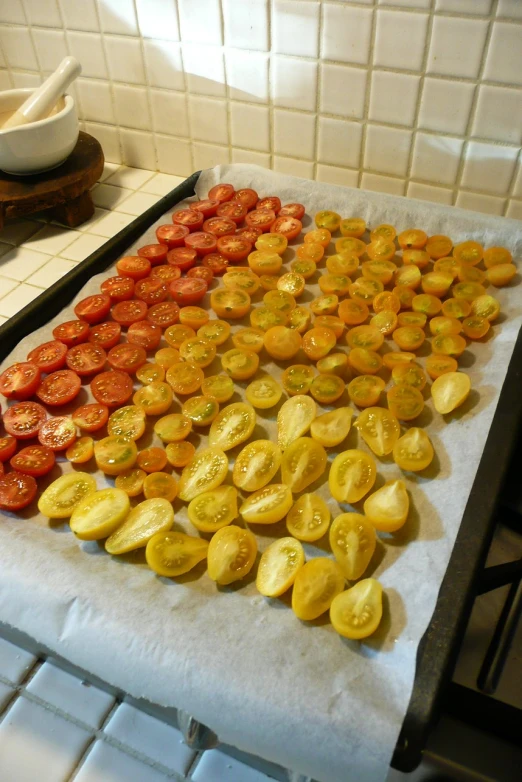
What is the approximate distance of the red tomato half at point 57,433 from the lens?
75cm

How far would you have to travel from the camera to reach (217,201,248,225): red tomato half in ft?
3.52

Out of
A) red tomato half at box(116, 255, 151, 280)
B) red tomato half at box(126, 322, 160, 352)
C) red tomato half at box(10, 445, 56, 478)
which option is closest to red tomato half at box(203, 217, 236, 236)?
red tomato half at box(116, 255, 151, 280)

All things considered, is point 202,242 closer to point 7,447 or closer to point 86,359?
point 86,359

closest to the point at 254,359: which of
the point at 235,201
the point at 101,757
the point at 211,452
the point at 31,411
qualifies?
the point at 211,452

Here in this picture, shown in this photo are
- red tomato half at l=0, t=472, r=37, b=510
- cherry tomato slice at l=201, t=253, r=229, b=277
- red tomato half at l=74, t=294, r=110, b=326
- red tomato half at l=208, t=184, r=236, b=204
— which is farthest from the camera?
red tomato half at l=208, t=184, r=236, b=204

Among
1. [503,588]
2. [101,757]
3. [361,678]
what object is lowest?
[101,757]

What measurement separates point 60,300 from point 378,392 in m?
0.48

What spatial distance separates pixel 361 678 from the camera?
1.78 feet

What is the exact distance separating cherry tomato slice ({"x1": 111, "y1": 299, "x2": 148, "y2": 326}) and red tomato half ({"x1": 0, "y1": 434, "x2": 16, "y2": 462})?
24 centimetres

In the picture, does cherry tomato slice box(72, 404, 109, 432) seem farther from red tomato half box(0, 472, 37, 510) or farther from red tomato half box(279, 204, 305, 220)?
red tomato half box(279, 204, 305, 220)

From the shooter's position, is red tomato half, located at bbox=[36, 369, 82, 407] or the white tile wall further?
the white tile wall

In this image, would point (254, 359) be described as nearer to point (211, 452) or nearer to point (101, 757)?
point (211, 452)

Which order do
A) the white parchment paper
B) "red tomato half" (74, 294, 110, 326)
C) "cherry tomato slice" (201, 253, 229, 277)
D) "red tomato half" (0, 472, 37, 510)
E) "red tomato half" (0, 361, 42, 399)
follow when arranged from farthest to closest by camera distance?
"cherry tomato slice" (201, 253, 229, 277) < "red tomato half" (74, 294, 110, 326) < "red tomato half" (0, 361, 42, 399) < "red tomato half" (0, 472, 37, 510) < the white parchment paper

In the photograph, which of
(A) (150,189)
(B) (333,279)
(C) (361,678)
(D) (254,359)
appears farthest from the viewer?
(A) (150,189)
